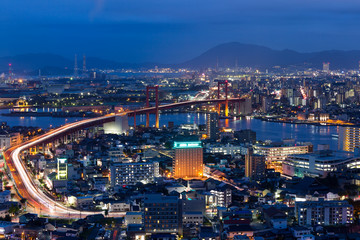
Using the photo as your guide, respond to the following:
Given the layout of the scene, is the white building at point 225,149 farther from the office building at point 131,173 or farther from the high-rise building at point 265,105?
the high-rise building at point 265,105

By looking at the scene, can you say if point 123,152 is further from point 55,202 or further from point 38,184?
point 55,202

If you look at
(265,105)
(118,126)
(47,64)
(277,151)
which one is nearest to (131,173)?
(277,151)

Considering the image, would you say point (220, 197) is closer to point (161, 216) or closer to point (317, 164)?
point (161, 216)

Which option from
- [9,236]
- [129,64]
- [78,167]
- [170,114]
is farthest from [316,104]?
[129,64]

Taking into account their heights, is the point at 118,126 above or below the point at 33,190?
above

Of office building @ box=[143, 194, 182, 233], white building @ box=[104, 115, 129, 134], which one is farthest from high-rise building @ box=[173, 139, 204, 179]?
white building @ box=[104, 115, 129, 134]
